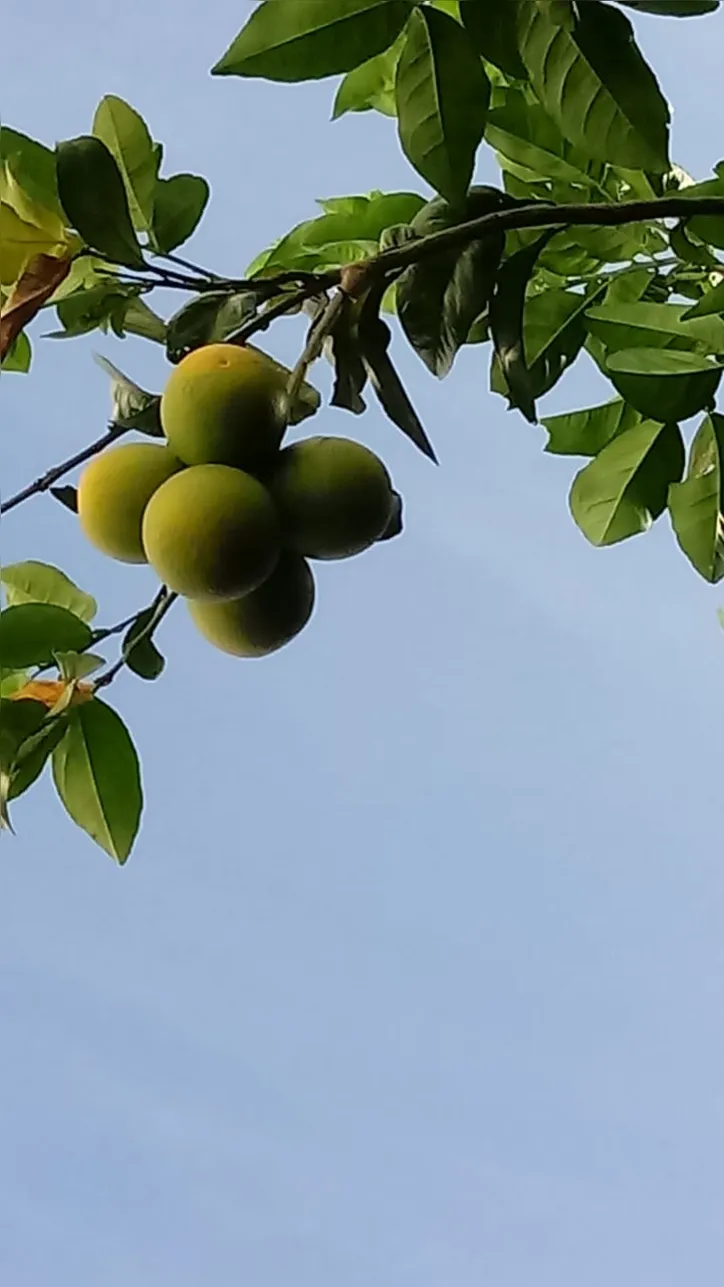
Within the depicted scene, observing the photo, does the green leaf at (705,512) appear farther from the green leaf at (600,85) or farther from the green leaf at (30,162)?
the green leaf at (30,162)

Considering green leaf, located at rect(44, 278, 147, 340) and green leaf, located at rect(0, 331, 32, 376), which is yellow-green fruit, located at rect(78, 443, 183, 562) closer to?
green leaf, located at rect(44, 278, 147, 340)

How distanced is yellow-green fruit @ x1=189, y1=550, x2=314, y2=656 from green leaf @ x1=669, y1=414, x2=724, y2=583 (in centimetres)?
37

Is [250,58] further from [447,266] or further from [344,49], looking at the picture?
[447,266]

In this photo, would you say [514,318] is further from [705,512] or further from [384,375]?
[705,512]

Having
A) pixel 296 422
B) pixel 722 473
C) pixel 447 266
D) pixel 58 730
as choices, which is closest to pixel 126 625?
pixel 58 730

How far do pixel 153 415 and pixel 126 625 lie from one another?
0.49ft

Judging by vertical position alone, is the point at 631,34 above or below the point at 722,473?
below

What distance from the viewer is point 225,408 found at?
0.76 m

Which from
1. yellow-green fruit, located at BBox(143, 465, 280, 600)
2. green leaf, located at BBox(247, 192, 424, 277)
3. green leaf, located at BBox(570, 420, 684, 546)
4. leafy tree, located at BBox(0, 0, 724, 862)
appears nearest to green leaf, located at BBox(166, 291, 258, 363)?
leafy tree, located at BBox(0, 0, 724, 862)

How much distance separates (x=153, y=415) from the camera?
0.84 metres

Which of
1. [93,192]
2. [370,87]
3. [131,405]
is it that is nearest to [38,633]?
[131,405]

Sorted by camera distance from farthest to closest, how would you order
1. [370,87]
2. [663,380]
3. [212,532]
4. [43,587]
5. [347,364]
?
[370,87] < [43,587] < [663,380] < [347,364] < [212,532]

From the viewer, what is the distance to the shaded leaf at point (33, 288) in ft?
2.65

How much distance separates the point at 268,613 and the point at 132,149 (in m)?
0.30
